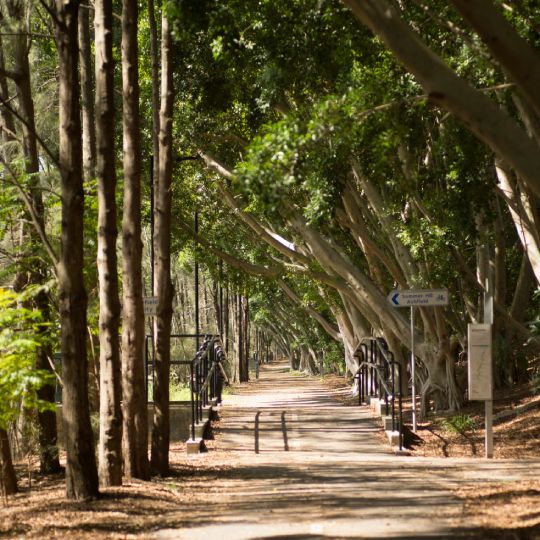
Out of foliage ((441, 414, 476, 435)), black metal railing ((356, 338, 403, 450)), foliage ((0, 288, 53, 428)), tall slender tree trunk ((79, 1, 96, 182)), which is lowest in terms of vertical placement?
foliage ((441, 414, 476, 435))

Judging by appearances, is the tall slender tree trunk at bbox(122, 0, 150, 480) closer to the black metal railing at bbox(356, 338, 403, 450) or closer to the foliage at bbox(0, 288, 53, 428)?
the foliage at bbox(0, 288, 53, 428)

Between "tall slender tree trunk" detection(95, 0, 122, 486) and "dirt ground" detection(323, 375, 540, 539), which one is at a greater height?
"tall slender tree trunk" detection(95, 0, 122, 486)

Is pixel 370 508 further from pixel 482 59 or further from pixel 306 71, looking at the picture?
pixel 306 71

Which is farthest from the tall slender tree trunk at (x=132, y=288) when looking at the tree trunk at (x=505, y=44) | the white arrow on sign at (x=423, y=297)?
the tree trunk at (x=505, y=44)

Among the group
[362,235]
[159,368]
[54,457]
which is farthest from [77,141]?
[362,235]

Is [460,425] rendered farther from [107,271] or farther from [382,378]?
[107,271]

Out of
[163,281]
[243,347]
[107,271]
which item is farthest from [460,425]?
[243,347]

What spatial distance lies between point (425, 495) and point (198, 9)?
5.24 meters

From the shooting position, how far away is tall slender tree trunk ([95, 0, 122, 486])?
1079 cm

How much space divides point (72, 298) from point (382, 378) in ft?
31.6

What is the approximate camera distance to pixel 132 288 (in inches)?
467

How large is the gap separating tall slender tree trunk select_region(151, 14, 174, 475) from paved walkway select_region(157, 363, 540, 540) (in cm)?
100

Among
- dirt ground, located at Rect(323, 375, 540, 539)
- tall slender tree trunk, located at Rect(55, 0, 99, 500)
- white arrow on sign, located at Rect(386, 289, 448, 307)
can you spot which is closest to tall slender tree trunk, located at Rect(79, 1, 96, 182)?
white arrow on sign, located at Rect(386, 289, 448, 307)

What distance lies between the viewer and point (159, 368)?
1289 centimetres
